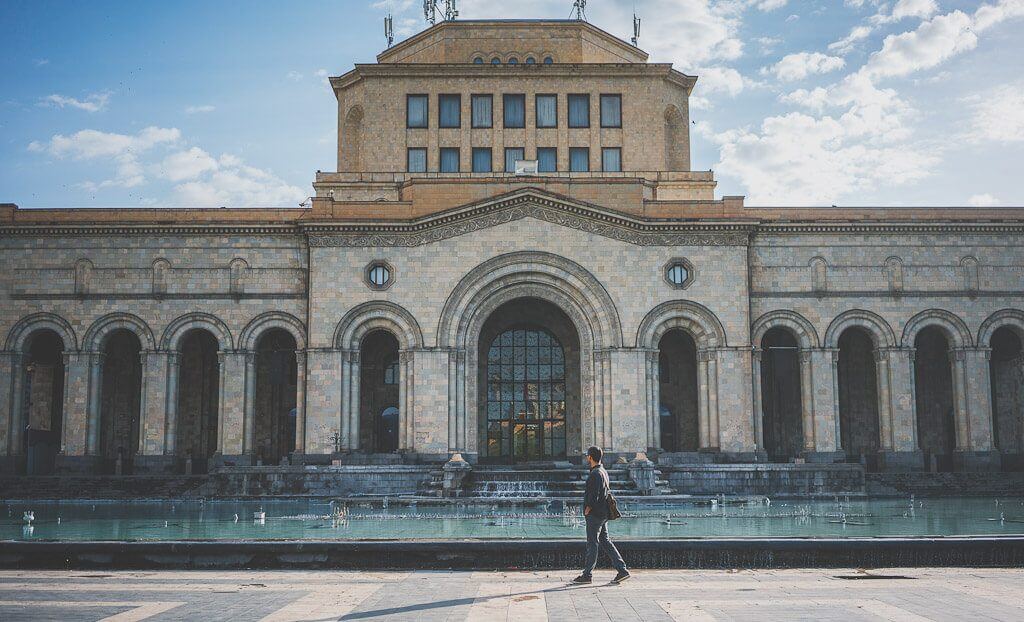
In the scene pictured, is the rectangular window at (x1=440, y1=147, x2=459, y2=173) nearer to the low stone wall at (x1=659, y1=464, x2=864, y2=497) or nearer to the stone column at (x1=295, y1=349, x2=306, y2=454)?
the stone column at (x1=295, y1=349, x2=306, y2=454)

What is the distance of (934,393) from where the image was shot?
41.7 metres

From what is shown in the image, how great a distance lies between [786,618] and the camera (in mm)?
9898

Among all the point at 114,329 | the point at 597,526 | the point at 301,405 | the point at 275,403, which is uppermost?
the point at 114,329

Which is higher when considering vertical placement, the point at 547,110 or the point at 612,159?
the point at 547,110

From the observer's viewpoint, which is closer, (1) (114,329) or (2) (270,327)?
(1) (114,329)

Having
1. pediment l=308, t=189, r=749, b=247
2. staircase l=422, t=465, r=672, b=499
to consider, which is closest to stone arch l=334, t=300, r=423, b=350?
pediment l=308, t=189, r=749, b=247

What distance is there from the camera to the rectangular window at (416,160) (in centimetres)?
4306

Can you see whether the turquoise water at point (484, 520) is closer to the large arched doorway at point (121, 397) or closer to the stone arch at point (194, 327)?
the stone arch at point (194, 327)

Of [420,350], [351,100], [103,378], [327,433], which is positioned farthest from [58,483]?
[351,100]

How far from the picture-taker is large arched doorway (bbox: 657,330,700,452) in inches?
1617

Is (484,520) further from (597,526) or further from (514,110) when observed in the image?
(514,110)

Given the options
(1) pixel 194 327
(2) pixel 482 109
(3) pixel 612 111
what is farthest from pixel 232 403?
(3) pixel 612 111

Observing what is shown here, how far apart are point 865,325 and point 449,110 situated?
Result: 19.9 metres

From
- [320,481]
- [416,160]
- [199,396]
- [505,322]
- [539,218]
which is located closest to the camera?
[320,481]
